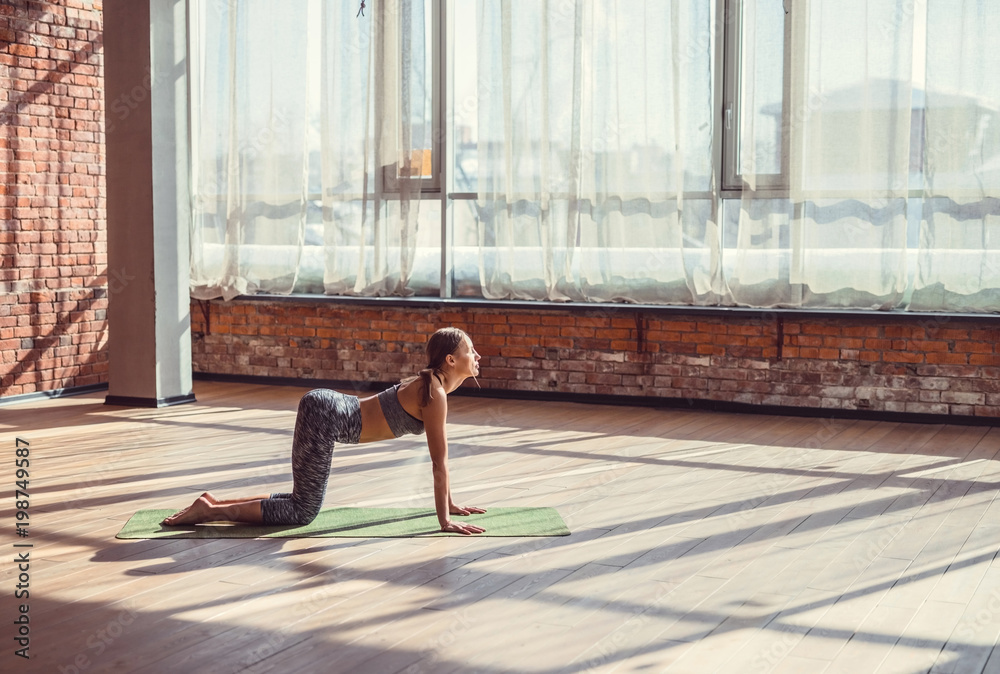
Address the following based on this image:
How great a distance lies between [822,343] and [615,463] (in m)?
2.05

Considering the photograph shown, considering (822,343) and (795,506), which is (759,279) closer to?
(822,343)

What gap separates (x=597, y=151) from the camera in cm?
742

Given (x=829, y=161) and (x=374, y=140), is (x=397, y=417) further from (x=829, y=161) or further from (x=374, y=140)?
(x=374, y=140)

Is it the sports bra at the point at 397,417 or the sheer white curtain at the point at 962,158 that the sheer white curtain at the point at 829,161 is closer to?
the sheer white curtain at the point at 962,158

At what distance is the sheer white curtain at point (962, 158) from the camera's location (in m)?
6.48

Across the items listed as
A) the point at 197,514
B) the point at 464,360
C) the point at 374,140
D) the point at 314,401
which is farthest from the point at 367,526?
the point at 374,140

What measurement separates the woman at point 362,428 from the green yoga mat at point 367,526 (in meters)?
0.05

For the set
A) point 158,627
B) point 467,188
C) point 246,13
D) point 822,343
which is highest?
point 246,13

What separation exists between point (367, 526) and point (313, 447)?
1.34 ft

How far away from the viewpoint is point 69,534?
420 centimetres

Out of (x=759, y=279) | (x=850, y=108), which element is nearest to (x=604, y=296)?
(x=759, y=279)

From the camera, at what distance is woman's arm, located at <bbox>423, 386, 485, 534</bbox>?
4086 mm

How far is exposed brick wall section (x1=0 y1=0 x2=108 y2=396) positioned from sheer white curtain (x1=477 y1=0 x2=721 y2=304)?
2.78 metres

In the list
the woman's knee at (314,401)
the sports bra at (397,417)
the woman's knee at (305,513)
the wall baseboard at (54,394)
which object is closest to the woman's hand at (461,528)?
the sports bra at (397,417)
